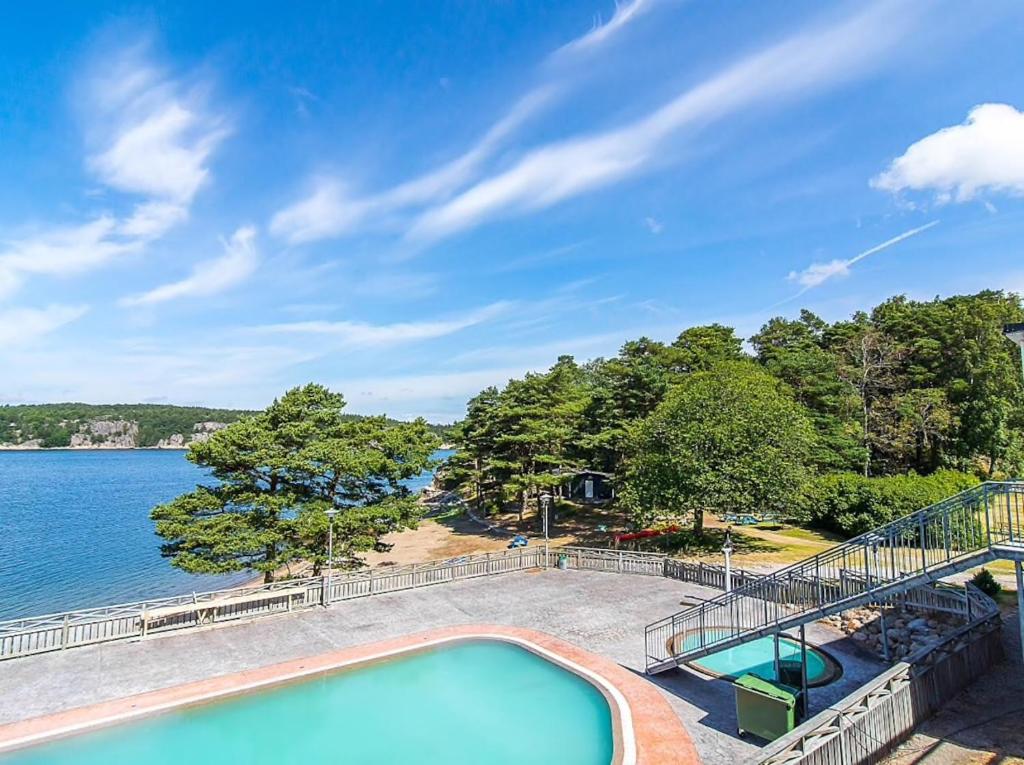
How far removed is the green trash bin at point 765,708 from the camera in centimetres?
994

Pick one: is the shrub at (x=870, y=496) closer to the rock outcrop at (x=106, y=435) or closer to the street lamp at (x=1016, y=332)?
the street lamp at (x=1016, y=332)

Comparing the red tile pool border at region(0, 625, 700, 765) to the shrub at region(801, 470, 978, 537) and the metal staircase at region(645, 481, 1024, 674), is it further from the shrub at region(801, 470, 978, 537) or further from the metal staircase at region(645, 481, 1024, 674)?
the shrub at region(801, 470, 978, 537)

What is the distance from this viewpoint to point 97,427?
180 metres

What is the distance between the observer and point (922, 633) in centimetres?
1444

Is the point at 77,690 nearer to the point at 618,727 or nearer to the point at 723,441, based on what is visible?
the point at 618,727

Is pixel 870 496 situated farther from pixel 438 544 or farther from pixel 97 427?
pixel 97 427

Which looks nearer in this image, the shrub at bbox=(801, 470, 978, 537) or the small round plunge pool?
the small round plunge pool

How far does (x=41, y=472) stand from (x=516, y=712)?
419ft

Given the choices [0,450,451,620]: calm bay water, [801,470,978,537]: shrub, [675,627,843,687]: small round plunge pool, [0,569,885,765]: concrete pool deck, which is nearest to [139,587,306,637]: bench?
[0,569,885,765]: concrete pool deck

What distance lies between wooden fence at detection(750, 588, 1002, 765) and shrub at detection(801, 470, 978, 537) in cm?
1407

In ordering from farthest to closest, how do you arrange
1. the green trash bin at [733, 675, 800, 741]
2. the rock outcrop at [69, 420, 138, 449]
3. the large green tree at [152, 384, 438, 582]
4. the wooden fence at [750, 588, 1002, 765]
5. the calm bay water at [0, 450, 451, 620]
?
the rock outcrop at [69, 420, 138, 449], the calm bay water at [0, 450, 451, 620], the large green tree at [152, 384, 438, 582], the green trash bin at [733, 675, 800, 741], the wooden fence at [750, 588, 1002, 765]

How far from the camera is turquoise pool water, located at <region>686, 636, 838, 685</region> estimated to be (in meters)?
13.5

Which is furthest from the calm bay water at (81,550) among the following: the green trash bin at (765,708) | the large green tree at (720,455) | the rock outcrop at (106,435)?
the rock outcrop at (106,435)

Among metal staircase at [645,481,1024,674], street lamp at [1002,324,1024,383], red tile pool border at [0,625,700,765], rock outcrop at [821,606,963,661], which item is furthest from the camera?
rock outcrop at [821,606,963,661]
